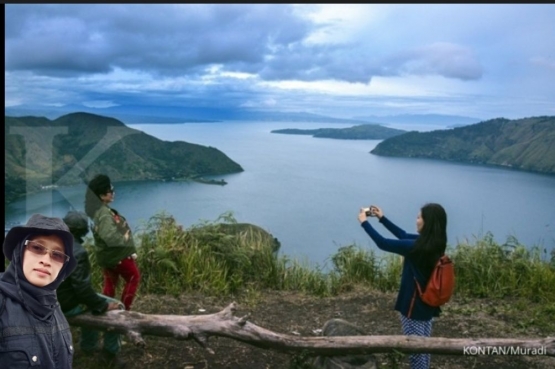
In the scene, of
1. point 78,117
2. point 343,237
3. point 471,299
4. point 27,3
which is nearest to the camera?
point 27,3

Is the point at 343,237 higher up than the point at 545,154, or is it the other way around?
the point at 545,154

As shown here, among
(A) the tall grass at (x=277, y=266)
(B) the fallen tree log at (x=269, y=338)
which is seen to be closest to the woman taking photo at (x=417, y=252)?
(B) the fallen tree log at (x=269, y=338)

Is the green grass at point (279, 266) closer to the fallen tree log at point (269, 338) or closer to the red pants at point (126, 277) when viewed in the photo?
the red pants at point (126, 277)

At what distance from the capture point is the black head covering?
210cm

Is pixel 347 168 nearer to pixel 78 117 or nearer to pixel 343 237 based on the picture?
pixel 343 237

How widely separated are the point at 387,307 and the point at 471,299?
672 millimetres

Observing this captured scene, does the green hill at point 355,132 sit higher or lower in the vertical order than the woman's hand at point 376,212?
higher

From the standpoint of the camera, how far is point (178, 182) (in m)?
4.61

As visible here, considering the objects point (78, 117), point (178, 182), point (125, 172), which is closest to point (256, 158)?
point (178, 182)

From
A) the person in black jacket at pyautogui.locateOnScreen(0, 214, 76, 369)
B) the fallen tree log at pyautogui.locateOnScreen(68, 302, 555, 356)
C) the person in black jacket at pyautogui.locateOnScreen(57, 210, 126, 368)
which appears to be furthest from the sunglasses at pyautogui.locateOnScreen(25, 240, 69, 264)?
the fallen tree log at pyautogui.locateOnScreen(68, 302, 555, 356)

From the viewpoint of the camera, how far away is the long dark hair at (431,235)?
11.9 feet

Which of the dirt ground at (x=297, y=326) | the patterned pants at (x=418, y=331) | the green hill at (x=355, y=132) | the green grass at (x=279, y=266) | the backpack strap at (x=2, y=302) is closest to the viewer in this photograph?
the backpack strap at (x=2, y=302)

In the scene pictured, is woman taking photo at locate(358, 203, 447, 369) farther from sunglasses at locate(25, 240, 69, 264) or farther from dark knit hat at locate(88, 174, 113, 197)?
sunglasses at locate(25, 240, 69, 264)

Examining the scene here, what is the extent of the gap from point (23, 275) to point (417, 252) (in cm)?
212
